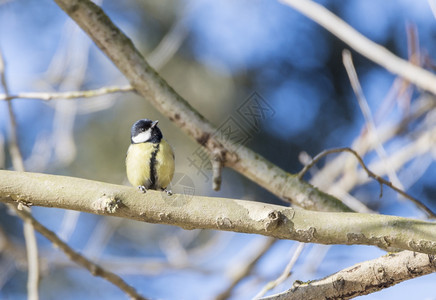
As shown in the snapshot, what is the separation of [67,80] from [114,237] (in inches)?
105

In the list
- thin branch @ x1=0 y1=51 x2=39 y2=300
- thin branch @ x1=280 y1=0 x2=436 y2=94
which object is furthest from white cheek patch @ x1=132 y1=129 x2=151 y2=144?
thin branch @ x1=280 y1=0 x2=436 y2=94

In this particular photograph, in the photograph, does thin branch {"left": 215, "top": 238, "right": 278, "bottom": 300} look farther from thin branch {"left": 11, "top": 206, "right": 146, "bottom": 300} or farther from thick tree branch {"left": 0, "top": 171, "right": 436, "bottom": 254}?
thick tree branch {"left": 0, "top": 171, "right": 436, "bottom": 254}

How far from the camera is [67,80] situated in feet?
13.5

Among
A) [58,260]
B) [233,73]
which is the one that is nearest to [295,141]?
[233,73]

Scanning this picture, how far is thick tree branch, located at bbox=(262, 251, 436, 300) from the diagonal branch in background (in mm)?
745

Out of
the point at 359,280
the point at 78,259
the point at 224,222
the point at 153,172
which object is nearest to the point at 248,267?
the point at 153,172

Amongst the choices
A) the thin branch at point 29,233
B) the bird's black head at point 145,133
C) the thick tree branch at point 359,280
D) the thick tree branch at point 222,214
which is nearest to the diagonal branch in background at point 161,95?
the bird's black head at point 145,133

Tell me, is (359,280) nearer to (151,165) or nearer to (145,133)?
(151,165)

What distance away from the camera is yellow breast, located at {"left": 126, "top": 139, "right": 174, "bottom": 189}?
8.88 feet

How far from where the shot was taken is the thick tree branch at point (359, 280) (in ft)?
5.54

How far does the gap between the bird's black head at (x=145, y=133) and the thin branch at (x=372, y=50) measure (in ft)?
3.96

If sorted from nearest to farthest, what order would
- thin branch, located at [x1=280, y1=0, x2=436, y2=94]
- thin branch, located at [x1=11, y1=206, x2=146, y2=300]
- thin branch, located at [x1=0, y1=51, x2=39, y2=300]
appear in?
thin branch, located at [x1=280, y1=0, x2=436, y2=94]
thin branch, located at [x1=11, y1=206, x2=146, y2=300]
thin branch, located at [x1=0, y1=51, x2=39, y2=300]

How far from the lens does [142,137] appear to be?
2980 millimetres

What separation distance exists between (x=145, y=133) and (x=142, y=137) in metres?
0.04
